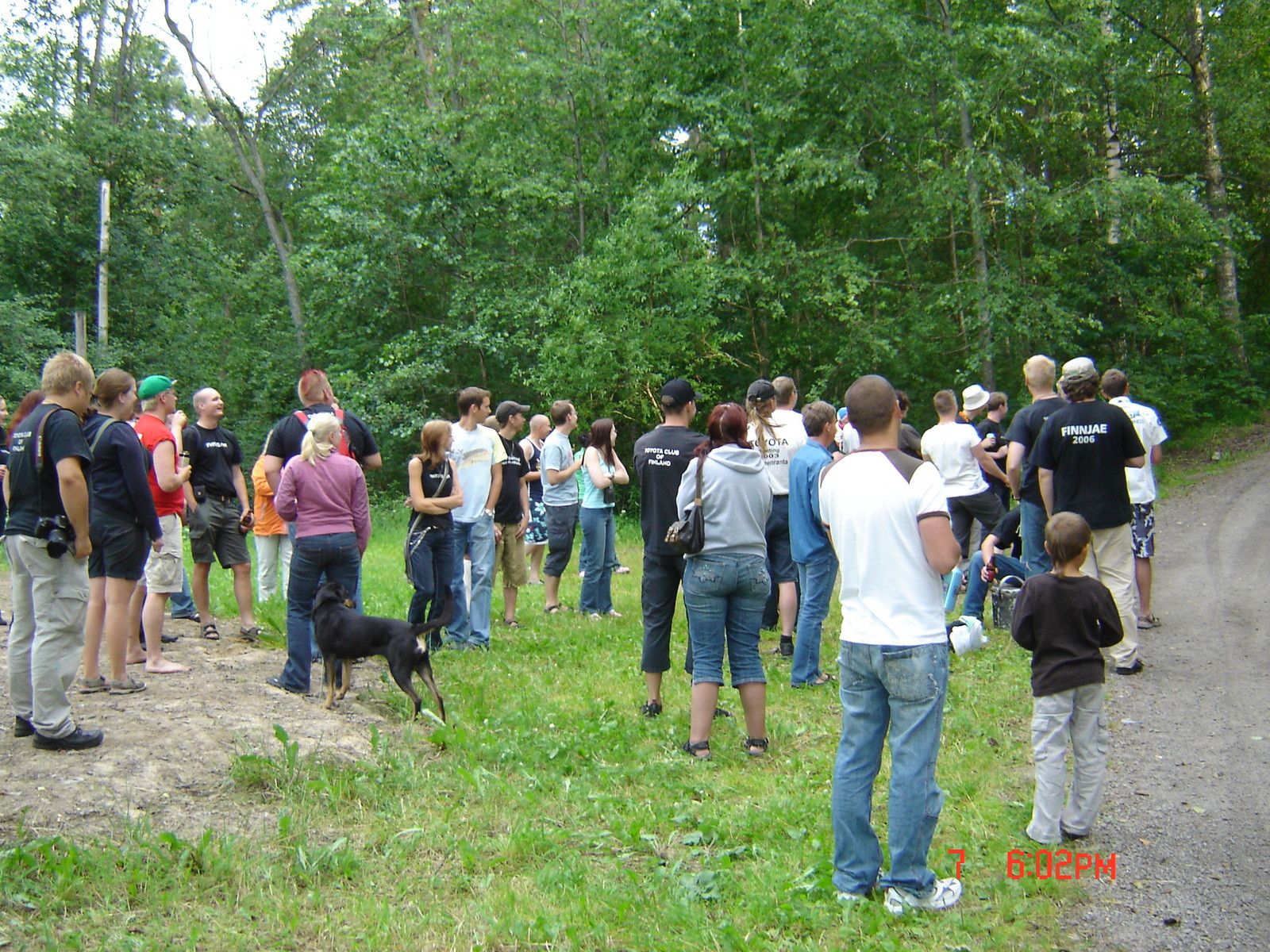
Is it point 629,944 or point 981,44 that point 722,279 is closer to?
point 981,44

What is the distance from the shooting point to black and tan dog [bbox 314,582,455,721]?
6.31 meters

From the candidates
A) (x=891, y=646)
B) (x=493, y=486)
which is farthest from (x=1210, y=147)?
(x=891, y=646)

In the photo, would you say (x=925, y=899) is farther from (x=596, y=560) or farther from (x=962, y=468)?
(x=596, y=560)

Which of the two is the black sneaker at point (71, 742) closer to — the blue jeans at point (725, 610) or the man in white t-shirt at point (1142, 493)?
the blue jeans at point (725, 610)

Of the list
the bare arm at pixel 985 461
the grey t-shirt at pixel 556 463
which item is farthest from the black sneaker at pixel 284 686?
the bare arm at pixel 985 461

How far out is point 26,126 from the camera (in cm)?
2380

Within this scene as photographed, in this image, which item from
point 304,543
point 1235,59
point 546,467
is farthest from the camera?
point 1235,59

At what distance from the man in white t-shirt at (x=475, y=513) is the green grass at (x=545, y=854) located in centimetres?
179

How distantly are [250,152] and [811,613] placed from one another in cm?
2637

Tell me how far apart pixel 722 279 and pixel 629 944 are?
661 inches

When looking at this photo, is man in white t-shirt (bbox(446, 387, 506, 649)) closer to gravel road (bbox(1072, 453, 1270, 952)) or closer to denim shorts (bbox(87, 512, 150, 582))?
denim shorts (bbox(87, 512, 150, 582))

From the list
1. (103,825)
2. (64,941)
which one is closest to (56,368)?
(103,825)

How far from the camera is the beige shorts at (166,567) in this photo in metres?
7.09
